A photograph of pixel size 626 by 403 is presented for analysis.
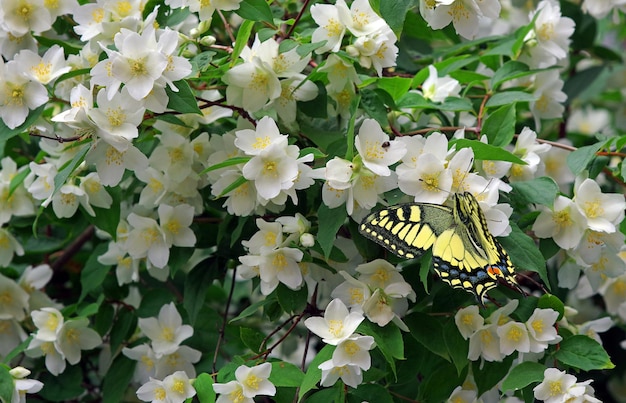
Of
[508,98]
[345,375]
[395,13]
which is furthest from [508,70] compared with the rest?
[345,375]

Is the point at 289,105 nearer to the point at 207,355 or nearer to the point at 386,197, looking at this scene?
the point at 386,197

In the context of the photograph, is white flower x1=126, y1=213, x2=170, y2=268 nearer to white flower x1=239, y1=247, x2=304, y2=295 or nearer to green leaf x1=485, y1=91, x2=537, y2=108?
white flower x1=239, y1=247, x2=304, y2=295

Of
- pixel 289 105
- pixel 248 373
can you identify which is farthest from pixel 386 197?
pixel 248 373

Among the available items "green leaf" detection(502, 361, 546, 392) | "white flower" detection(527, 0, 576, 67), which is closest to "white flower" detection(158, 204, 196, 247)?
"green leaf" detection(502, 361, 546, 392)

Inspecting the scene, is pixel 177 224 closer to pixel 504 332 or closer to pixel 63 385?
pixel 63 385

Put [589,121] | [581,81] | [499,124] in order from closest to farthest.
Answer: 1. [499,124]
2. [581,81]
3. [589,121]

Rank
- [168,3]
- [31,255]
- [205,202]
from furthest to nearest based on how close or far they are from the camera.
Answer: [31,255], [205,202], [168,3]
